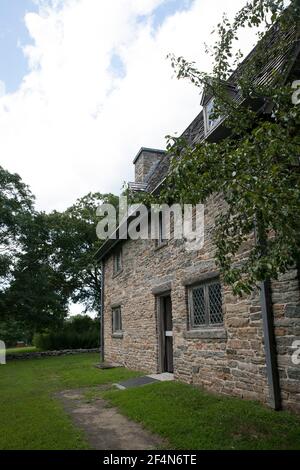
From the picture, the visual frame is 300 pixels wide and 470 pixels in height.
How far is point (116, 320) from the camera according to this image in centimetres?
1516

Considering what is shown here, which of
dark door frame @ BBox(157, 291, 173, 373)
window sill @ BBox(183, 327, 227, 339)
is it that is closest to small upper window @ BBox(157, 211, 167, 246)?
dark door frame @ BBox(157, 291, 173, 373)

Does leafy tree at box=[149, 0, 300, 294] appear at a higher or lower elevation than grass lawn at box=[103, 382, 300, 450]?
higher

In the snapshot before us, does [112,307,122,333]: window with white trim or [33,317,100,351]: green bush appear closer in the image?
[112,307,122,333]: window with white trim

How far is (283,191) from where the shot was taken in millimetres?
3559

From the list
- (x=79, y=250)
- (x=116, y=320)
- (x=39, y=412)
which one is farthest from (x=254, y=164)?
(x=79, y=250)

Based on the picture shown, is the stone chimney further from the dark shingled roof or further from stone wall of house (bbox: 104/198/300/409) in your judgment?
the dark shingled roof

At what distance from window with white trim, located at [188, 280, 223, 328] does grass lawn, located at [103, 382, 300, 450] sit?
1.45 metres

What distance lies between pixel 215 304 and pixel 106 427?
3.24 m

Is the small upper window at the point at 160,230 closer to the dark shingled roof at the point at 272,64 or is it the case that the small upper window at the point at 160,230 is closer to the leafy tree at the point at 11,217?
the dark shingled roof at the point at 272,64

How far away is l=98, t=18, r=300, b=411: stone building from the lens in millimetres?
5625

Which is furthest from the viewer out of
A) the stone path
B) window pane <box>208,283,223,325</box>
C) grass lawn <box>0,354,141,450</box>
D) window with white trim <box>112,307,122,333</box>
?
window with white trim <box>112,307,122,333</box>

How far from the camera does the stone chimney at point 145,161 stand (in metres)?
14.7

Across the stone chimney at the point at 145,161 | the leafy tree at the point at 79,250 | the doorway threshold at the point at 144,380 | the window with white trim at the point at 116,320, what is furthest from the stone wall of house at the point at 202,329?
the leafy tree at the point at 79,250

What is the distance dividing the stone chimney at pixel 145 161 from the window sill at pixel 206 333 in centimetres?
752
